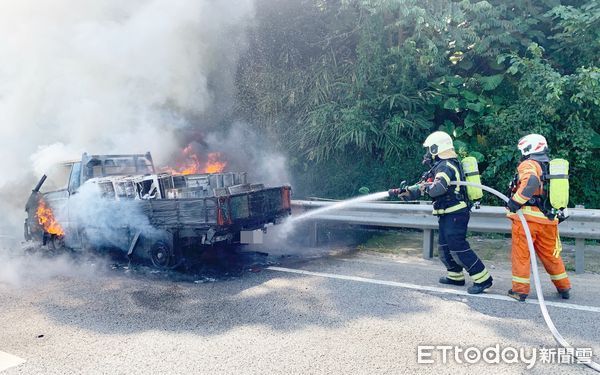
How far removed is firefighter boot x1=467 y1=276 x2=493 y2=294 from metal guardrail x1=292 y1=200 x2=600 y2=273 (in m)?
1.40

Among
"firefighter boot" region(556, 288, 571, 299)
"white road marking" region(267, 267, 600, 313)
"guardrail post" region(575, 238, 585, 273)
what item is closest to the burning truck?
"white road marking" region(267, 267, 600, 313)

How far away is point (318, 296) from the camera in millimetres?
4621

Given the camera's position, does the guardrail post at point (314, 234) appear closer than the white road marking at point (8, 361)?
No

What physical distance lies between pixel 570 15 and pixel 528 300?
5466mm

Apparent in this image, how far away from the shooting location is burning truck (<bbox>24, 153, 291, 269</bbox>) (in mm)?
5629

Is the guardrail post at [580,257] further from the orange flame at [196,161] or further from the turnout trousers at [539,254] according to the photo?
the orange flame at [196,161]

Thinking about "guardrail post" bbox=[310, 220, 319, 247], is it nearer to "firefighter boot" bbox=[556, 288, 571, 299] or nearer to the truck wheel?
the truck wheel

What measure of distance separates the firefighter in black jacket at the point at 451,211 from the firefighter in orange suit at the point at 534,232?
35 cm

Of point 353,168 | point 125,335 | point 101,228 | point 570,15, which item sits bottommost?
point 125,335

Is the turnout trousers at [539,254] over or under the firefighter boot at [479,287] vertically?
over

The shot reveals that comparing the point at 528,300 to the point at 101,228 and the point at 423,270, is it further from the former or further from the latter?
the point at 101,228

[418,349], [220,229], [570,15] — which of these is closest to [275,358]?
[418,349]

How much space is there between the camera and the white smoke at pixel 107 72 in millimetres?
10359

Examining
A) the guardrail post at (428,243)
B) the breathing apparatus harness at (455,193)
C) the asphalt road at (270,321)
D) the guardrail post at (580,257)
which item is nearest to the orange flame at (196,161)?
the asphalt road at (270,321)
